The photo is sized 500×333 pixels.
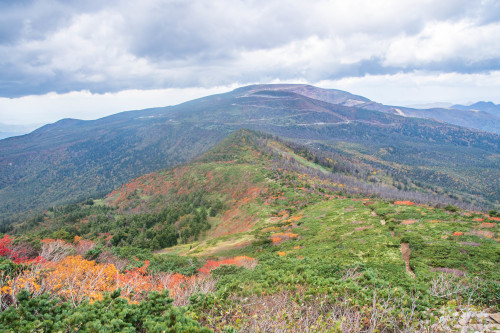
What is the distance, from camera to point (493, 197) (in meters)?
189

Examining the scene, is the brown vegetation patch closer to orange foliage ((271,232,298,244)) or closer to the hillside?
the hillside

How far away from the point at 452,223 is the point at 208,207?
67.1 meters

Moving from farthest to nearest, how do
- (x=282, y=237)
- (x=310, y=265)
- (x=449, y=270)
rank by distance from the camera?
(x=282, y=237) → (x=310, y=265) → (x=449, y=270)

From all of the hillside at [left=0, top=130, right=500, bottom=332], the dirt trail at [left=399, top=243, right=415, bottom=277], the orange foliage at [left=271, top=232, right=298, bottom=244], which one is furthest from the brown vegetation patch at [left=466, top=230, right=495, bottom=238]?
the orange foliage at [left=271, top=232, right=298, bottom=244]

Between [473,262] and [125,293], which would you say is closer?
[125,293]

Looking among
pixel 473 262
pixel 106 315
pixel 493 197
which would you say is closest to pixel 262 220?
pixel 473 262

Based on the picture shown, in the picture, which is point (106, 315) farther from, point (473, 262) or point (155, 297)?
point (473, 262)

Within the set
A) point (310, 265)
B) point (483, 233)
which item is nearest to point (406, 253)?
point (483, 233)

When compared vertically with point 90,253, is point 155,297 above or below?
above

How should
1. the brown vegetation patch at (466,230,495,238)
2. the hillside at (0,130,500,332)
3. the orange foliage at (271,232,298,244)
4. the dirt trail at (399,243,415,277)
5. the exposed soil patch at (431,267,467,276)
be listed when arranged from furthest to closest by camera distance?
the orange foliage at (271,232,298,244) < the brown vegetation patch at (466,230,495,238) < the dirt trail at (399,243,415,277) < the exposed soil patch at (431,267,467,276) < the hillside at (0,130,500,332)

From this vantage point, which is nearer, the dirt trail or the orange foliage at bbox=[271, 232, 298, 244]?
the dirt trail

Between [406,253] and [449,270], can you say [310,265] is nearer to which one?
[449,270]

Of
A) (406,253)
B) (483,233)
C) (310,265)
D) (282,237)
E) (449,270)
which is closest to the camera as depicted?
(449,270)

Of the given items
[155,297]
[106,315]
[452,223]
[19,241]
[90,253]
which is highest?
[106,315]
